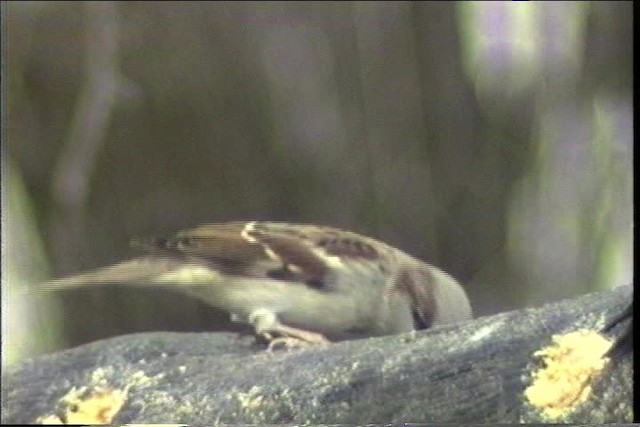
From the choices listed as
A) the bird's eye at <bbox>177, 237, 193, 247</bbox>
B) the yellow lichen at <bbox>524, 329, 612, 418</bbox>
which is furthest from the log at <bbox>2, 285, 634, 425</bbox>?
the bird's eye at <bbox>177, 237, 193, 247</bbox>

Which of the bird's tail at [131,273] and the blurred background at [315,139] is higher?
the blurred background at [315,139]

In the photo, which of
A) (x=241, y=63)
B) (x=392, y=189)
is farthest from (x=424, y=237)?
(x=241, y=63)

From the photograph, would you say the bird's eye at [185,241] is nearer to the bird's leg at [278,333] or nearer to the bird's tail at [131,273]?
the bird's tail at [131,273]

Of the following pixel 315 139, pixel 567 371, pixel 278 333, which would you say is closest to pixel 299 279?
pixel 278 333

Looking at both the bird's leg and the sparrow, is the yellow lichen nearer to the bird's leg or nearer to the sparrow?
the sparrow

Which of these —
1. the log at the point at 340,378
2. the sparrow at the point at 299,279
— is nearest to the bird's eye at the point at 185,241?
the sparrow at the point at 299,279

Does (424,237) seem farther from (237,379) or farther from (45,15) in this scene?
(45,15)

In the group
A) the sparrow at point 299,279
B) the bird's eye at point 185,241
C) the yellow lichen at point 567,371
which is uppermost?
the bird's eye at point 185,241
